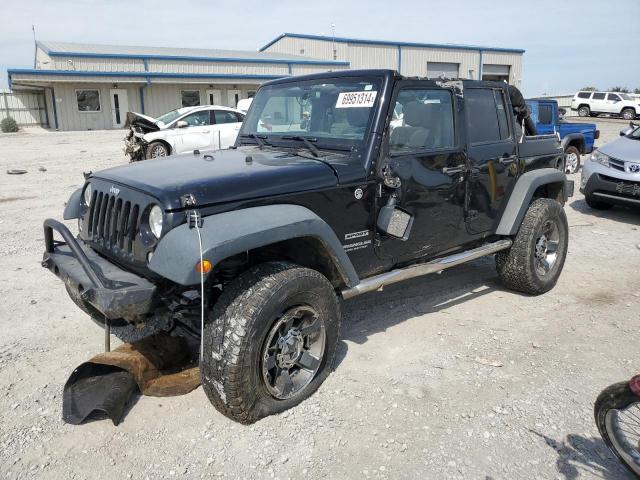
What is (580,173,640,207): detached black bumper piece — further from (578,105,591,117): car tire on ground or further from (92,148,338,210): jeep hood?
(578,105,591,117): car tire on ground

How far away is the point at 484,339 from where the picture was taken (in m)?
4.27

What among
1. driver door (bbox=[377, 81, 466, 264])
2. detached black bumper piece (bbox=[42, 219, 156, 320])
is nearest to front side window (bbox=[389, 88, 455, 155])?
driver door (bbox=[377, 81, 466, 264])

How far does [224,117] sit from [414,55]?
2782cm

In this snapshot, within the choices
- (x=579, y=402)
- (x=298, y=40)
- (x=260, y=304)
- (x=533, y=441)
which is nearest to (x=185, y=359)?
(x=260, y=304)

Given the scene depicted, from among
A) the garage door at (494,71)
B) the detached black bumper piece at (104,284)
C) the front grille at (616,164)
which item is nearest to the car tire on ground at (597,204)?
the front grille at (616,164)

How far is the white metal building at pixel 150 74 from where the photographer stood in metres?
28.7

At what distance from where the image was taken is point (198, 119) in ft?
44.9

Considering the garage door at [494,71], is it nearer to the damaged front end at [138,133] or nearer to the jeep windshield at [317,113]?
the damaged front end at [138,133]

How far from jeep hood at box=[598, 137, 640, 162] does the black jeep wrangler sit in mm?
4349

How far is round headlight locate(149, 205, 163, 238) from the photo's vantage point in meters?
2.96

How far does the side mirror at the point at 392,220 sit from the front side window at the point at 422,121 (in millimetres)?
386

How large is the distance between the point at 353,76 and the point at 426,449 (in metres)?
2.60

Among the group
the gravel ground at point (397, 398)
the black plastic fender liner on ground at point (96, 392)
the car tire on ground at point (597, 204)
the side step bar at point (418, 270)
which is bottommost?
the gravel ground at point (397, 398)

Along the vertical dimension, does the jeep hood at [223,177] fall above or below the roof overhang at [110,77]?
below
